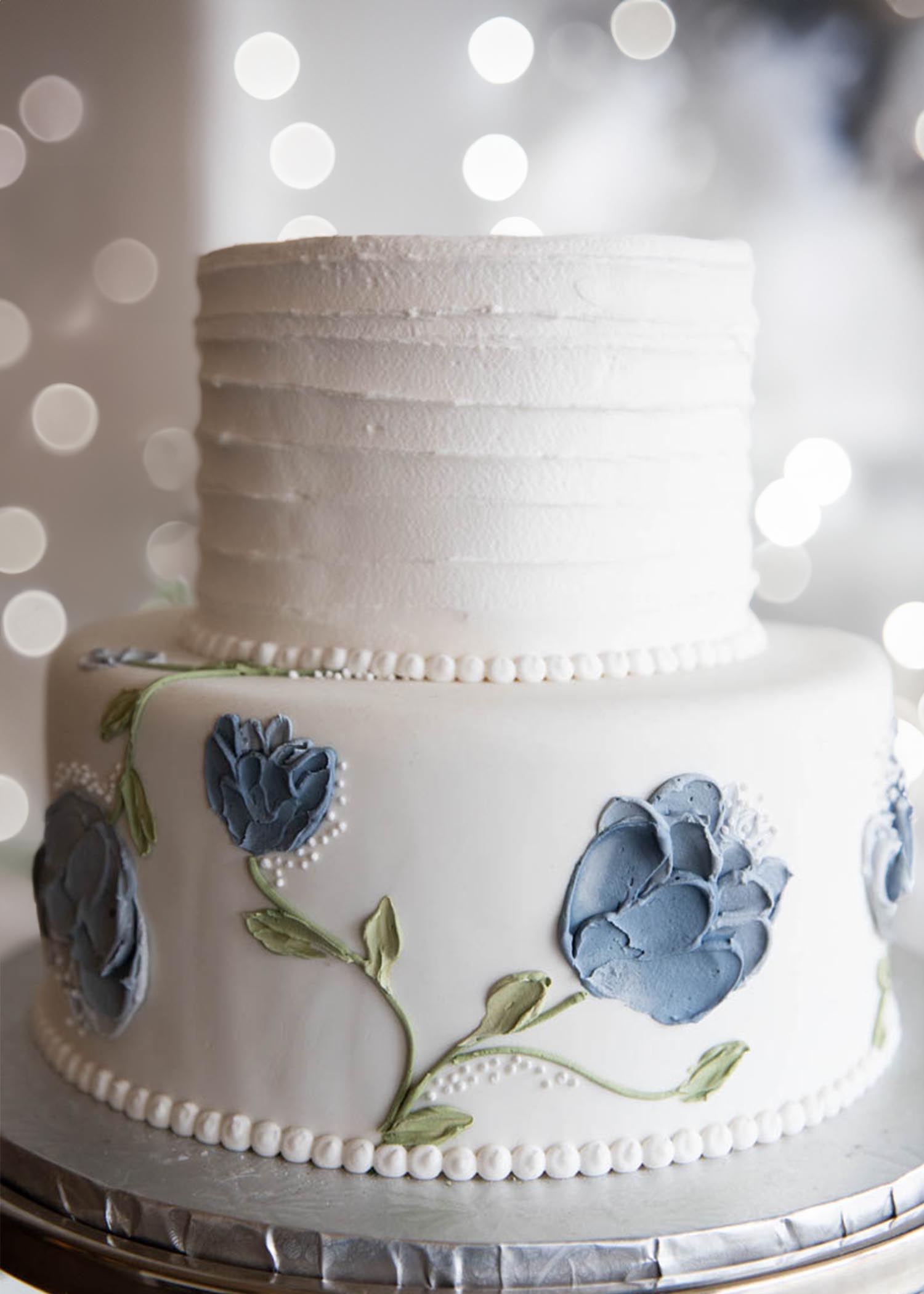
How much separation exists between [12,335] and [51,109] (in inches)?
14.0

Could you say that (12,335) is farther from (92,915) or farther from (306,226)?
(92,915)

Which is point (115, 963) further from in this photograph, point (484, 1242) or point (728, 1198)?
point (728, 1198)

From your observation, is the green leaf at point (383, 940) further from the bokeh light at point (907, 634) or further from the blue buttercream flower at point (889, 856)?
the bokeh light at point (907, 634)

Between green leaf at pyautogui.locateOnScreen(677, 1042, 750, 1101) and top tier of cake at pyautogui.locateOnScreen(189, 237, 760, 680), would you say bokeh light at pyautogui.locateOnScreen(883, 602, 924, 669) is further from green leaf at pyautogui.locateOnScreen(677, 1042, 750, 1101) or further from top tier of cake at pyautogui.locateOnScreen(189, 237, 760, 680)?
green leaf at pyautogui.locateOnScreen(677, 1042, 750, 1101)

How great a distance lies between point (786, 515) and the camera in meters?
2.54

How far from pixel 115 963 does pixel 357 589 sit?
350 mm

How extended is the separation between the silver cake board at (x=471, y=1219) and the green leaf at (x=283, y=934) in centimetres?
16

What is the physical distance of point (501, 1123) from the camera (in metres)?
1.06

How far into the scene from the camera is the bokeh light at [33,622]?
246 centimetres

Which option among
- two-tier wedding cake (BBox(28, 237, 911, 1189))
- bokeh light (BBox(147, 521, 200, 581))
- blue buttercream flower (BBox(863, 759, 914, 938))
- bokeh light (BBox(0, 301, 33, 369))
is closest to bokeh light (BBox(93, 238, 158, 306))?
bokeh light (BBox(0, 301, 33, 369))

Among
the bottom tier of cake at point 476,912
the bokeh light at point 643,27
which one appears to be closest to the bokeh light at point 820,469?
the bokeh light at point 643,27

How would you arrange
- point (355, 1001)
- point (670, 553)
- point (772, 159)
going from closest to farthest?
point (355, 1001) < point (670, 553) < point (772, 159)

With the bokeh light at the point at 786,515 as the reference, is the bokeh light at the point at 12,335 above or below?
above

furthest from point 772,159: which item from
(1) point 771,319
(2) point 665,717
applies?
(2) point 665,717
